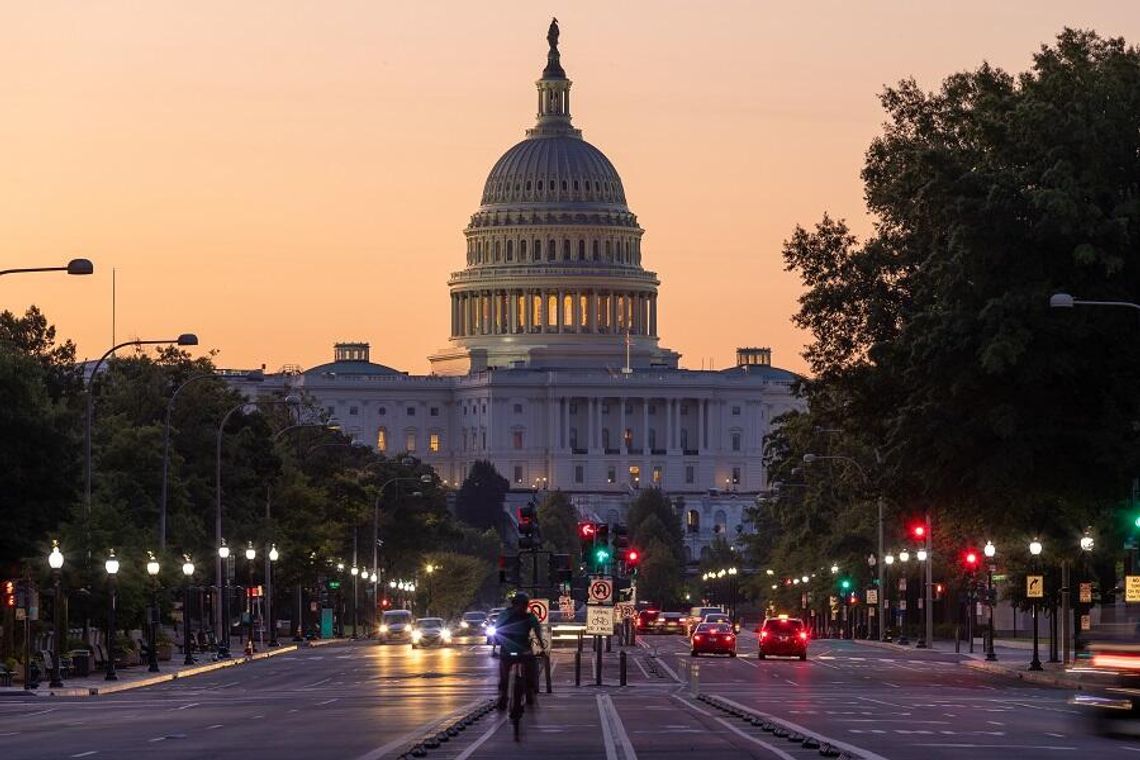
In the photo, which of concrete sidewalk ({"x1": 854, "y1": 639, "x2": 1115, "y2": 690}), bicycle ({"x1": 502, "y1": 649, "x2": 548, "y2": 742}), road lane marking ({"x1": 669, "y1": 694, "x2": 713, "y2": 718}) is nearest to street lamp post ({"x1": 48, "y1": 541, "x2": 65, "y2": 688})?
road lane marking ({"x1": 669, "y1": 694, "x2": 713, "y2": 718})

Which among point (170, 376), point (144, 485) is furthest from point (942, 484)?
point (170, 376)

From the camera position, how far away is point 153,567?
83250 millimetres

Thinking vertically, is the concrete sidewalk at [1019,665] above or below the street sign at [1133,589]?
below

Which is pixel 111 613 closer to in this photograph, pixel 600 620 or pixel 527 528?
pixel 600 620

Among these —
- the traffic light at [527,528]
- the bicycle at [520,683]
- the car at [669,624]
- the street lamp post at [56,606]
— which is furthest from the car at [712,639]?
the car at [669,624]

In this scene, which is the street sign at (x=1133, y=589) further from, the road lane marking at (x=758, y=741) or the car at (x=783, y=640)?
the car at (x=783, y=640)

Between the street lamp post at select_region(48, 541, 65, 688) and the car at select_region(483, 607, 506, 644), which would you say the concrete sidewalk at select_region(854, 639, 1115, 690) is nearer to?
the car at select_region(483, 607, 506, 644)

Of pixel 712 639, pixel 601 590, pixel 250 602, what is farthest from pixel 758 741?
pixel 250 602

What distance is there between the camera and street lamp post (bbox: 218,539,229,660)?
9976 centimetres

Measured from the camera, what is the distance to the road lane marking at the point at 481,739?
34.2 metres

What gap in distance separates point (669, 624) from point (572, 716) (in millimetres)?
113999

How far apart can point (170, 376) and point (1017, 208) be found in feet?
197

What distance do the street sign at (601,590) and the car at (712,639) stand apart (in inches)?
1330

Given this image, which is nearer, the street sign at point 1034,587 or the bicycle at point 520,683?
the bicycle at point 520,683
